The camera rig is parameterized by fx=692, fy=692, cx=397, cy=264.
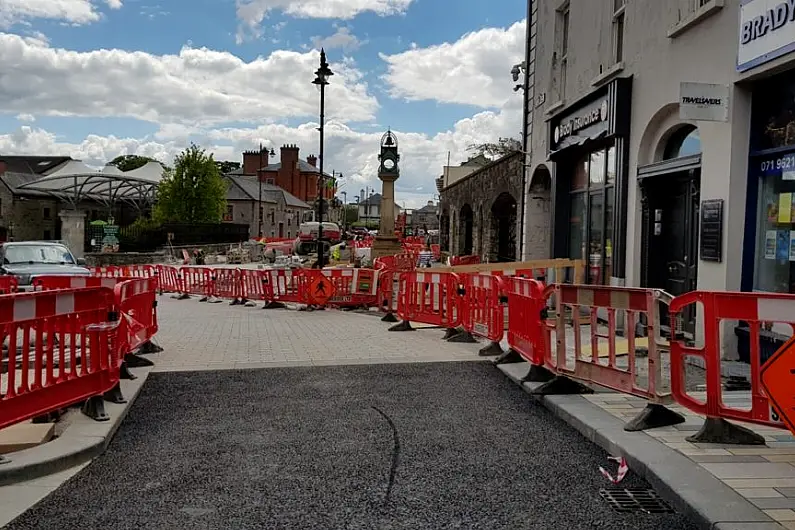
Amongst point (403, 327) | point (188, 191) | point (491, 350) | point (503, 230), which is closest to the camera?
point (491, 350)

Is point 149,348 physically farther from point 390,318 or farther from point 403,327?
point 390,318

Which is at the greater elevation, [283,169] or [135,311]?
[283,169]

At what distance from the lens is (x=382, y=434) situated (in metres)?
5.43

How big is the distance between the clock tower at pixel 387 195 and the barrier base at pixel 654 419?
22.2 metres

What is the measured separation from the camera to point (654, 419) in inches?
209

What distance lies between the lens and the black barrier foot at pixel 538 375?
23.1 feet

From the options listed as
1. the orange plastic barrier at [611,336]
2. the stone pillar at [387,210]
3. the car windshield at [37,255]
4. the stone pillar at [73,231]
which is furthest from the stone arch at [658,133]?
the stone pillar at [73,231]

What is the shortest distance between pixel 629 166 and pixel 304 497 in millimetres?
8185

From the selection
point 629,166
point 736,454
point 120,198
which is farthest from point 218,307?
point 120,198

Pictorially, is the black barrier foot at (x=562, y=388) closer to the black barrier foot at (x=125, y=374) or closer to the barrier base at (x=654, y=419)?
the barrier base at (x=654, y=419)

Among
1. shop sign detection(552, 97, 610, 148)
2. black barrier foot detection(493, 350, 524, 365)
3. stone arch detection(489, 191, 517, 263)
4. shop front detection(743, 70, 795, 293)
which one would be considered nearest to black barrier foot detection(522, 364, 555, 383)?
black barrier foot detection(493, 350, 524, 365)

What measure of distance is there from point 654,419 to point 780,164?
3.66m

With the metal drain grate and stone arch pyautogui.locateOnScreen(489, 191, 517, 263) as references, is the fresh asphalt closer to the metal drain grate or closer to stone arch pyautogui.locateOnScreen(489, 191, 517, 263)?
the metal drain grate

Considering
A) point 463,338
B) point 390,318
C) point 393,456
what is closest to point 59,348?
point 393,456
